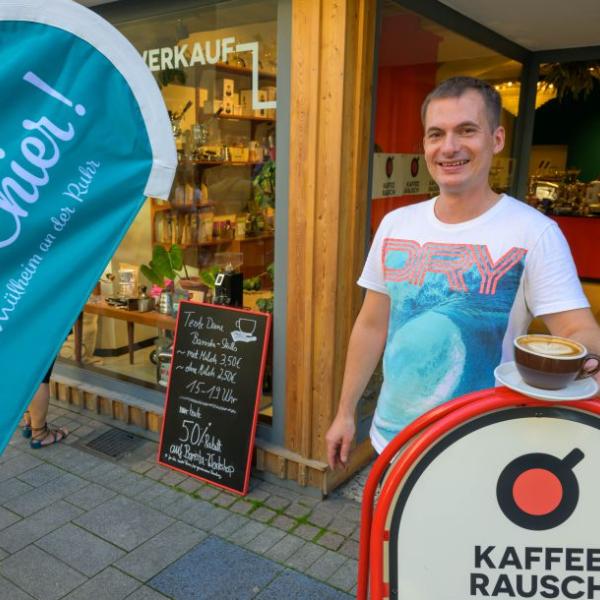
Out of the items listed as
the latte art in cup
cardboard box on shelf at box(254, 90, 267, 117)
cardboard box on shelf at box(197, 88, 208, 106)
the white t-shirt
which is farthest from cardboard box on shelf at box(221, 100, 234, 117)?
the latte art in cup

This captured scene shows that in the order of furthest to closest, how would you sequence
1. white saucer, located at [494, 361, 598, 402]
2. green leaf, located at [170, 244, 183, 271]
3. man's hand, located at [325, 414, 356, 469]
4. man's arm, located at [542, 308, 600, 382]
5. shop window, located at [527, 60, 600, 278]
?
shop window, located at [527, 60, 600, 278]
green leaf, located at [170, 244, 183, 271]
man's hand, located at [325, 414, 356, 469]
man's arm, located at [542, 308, 600, 382]
white saucer, located at [494, 361, 598, 402]

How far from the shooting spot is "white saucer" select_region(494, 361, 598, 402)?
1235mm

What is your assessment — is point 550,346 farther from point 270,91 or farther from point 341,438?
point 270,91

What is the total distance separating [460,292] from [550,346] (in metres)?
0.37

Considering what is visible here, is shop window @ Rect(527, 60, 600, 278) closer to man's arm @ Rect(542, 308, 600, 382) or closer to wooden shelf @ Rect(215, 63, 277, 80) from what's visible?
wooden shelf @ Rect(215, 63, 277, 80)

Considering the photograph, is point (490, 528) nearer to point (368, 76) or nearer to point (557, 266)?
point (557, 266)

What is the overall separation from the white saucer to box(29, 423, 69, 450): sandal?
352 cm

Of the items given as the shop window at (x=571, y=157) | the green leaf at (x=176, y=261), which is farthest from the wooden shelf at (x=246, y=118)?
the shop window at (x=571, y=157)

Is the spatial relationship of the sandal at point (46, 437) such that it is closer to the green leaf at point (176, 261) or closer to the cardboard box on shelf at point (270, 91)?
the green leaf at point (176, 261)

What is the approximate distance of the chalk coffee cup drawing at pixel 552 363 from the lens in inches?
Result: 48.6

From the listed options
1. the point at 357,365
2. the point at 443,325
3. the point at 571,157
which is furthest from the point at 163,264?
the point at 571,157

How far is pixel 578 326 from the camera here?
156 cm

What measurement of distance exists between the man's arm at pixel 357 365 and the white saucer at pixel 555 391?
691 mm

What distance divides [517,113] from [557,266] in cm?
419
